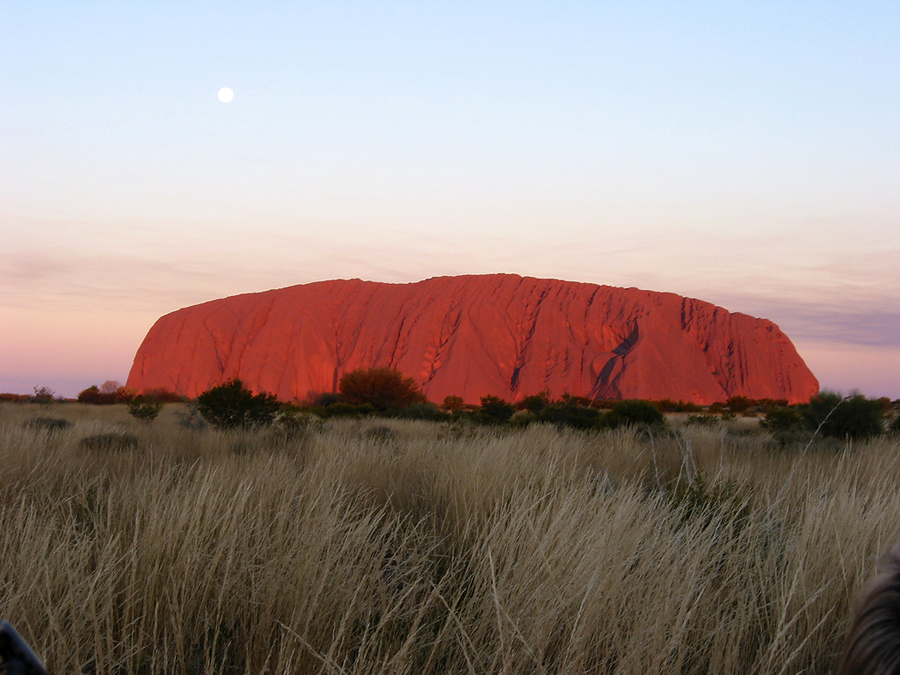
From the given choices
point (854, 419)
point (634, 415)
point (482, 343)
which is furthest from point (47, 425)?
point (482, 343)

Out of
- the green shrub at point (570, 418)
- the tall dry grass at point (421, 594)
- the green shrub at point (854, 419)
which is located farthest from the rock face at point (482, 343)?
the tall dry grass at point (421, 594)

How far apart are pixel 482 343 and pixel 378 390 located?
26419 millimetres

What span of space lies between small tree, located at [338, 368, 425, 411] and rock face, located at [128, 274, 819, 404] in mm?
20495

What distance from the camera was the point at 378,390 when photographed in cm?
3197

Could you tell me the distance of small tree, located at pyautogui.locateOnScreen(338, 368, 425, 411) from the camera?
31.6 metres

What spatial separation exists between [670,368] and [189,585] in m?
55.3

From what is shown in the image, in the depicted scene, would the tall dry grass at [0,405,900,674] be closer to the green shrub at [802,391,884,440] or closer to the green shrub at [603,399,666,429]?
the green shrub at [802,391,884,440]

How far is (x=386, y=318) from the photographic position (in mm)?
63094

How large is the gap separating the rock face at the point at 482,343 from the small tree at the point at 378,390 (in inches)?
807

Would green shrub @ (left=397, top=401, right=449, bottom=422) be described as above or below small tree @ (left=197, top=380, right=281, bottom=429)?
below

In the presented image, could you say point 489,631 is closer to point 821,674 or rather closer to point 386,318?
point 821,674

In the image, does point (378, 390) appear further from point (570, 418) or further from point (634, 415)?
point (634, 415)

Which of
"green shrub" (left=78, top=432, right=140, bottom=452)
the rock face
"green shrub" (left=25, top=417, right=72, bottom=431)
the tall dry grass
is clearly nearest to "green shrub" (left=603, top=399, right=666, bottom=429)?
"green shrub" (left=78, top=432, right=140, bottom=452)

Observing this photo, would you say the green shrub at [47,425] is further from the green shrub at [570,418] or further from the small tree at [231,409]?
the green shrub at [570,418]
